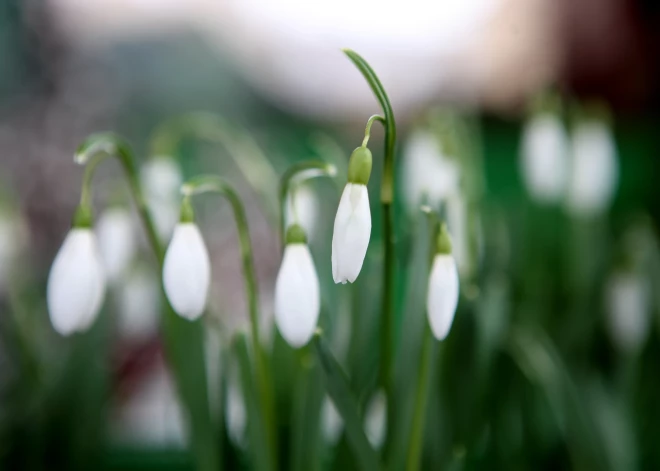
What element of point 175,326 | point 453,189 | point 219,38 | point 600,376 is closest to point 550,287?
point 600,376

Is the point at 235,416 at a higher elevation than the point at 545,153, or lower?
lower

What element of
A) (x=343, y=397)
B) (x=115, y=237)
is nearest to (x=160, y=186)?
(x=115, y=237)

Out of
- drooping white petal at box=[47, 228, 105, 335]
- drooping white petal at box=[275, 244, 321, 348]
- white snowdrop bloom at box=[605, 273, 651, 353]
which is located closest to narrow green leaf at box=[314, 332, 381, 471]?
drooping white petal at box=[275, 244, 321, 348]

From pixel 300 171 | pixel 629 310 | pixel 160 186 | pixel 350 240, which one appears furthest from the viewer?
pixel 629 310

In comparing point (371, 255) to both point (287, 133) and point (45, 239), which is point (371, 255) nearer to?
point (45, 239)

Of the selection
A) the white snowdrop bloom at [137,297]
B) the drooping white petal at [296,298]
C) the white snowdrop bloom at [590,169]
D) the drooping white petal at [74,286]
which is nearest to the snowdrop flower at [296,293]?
the drooping white petal at [296,298]

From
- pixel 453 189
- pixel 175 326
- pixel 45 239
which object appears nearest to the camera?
pixel 175 326

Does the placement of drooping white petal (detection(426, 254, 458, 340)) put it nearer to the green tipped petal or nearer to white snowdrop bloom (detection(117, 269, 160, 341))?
the green tipped petal

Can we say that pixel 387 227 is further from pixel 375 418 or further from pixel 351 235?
pixel 375 418
